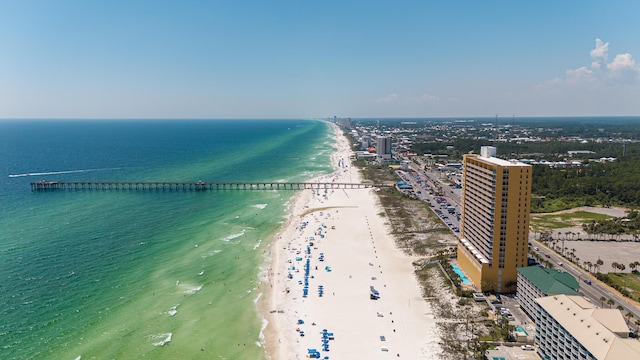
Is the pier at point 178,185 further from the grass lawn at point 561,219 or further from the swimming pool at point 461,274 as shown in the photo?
the swimming pool at point 461,274

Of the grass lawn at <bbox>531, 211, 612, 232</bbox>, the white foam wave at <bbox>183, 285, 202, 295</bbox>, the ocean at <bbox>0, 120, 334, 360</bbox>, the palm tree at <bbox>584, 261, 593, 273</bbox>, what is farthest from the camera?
the grass lawn at <bbox>531, 211, 612, 232</bbox>

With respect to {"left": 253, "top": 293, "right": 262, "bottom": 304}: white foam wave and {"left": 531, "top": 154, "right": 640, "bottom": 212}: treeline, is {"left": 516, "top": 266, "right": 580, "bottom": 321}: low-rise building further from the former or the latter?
{"left": 531, "top": 154, "right": 640, "bottom": 212}: treeline

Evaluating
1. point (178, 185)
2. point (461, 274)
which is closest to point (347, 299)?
point (461, 274)

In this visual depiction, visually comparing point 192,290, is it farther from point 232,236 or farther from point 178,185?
point 178,185

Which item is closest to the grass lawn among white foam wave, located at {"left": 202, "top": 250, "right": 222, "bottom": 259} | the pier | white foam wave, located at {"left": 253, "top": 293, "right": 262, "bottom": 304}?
the pier

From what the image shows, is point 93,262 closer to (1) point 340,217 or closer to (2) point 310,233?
(2) point 310,233

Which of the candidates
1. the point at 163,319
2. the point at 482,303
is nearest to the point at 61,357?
the point at 163,319

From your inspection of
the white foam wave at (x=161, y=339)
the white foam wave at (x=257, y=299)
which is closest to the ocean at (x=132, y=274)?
the white foam wave at (x=161, y=339)
